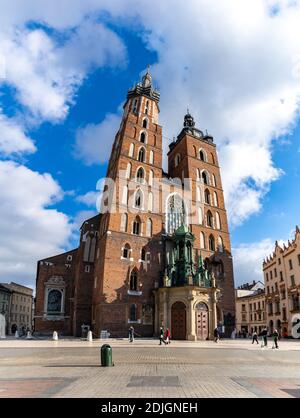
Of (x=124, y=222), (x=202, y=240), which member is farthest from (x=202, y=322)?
(x=124, y=222)

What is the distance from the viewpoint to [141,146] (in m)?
47.1

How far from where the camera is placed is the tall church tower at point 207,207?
4316 cm

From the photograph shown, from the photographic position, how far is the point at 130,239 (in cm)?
3938

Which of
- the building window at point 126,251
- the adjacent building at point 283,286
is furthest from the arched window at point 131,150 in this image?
the adjacent building at point 283,286

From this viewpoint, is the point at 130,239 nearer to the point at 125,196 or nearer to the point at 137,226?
the point at 137,226

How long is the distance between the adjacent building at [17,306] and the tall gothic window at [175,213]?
4487 cm

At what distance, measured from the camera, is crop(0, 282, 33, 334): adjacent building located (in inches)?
2970

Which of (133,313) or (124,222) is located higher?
(124,222)

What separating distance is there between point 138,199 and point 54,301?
17.4 meters

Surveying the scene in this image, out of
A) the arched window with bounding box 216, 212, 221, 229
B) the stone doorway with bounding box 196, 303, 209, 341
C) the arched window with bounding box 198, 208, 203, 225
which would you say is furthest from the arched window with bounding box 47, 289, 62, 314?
the arched window with bounding box 216, 212, 221, 229
